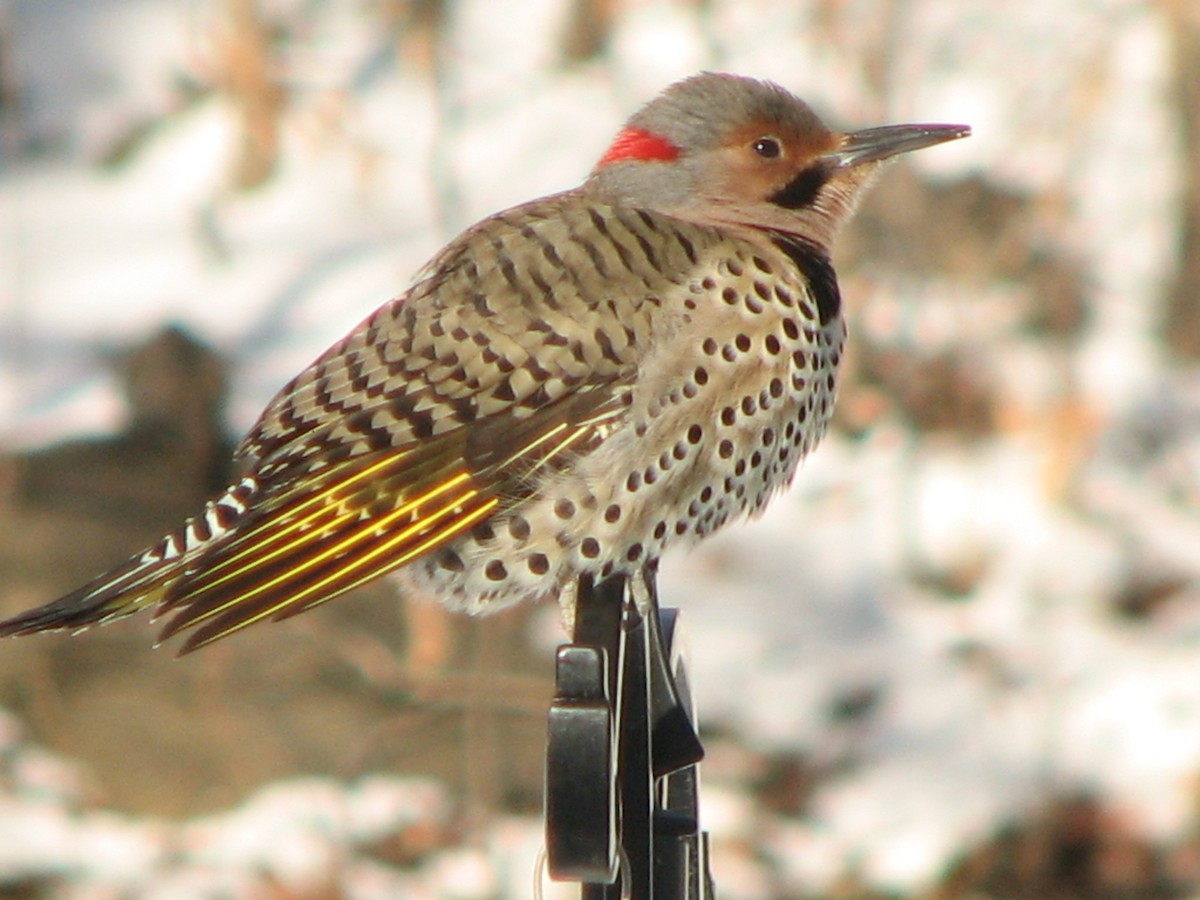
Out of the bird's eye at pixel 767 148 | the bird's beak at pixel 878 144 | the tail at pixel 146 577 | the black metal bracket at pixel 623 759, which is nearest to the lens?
the black metal bracket at pixel 623 759

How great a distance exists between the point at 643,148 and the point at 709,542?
208 inches

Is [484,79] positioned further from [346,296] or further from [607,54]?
[346,296]

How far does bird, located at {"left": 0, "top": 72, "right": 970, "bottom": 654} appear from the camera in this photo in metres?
2.92

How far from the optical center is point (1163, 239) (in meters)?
10.8

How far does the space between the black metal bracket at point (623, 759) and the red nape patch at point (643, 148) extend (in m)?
0.94

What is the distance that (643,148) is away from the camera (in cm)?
366

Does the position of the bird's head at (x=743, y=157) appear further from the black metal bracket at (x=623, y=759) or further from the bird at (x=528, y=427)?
the black metal bracket at (x=623, y=759)

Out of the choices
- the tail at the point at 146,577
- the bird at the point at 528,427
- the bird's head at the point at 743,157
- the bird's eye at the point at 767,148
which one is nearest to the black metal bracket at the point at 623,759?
the bird at the point at 528,427

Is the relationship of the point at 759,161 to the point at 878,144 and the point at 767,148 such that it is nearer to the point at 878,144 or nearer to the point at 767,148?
the point at 767,148

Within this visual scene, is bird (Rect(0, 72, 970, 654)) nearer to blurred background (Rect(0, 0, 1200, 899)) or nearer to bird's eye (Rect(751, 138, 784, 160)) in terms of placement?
bird's eye (Rect(751, 138, 784, 160))

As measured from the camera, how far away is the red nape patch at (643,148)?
3.64 metres

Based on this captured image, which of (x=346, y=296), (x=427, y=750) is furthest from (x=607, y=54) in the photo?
(x=427, y=750)

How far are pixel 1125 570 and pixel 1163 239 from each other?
284 cm

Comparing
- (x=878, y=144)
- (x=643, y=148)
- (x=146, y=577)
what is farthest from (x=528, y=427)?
(x=878, y=144)
